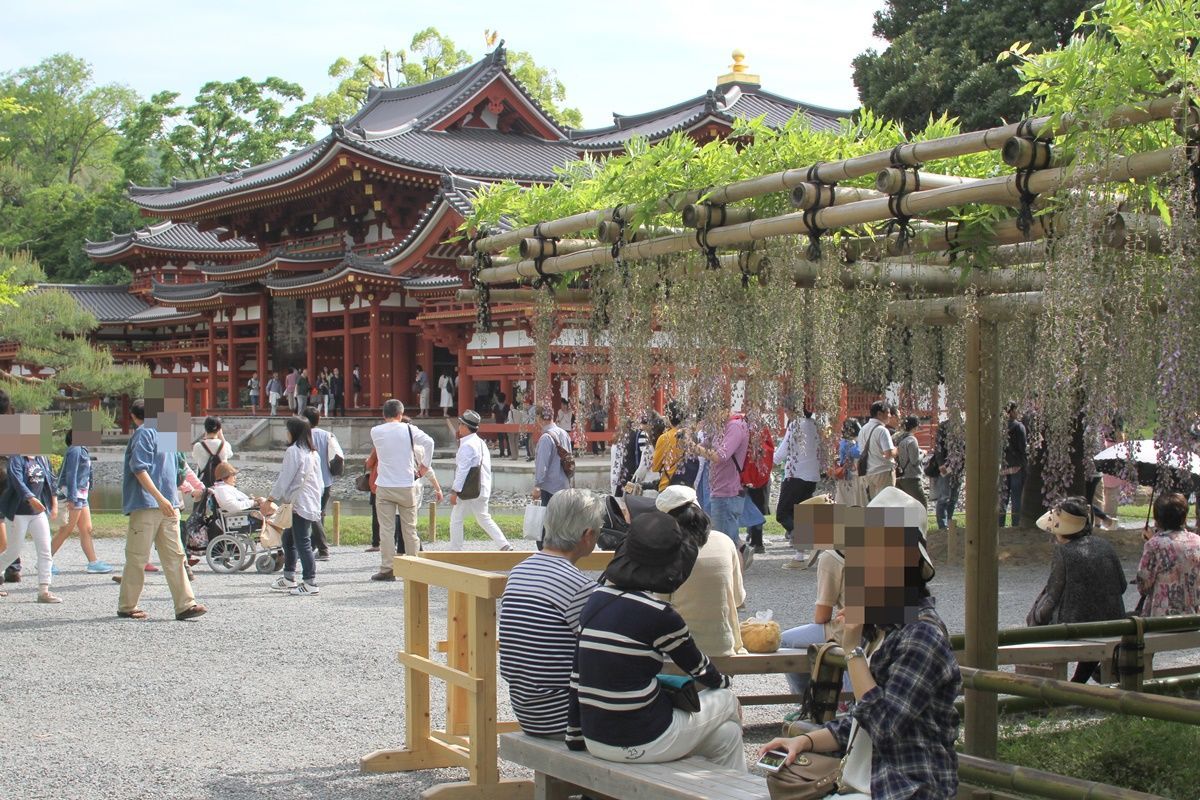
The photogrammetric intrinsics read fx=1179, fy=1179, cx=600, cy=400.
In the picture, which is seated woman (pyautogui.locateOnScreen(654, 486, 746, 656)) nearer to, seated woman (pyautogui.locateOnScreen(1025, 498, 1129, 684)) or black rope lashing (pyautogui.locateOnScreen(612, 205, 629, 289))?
black rope lashing (pyautogui.locateOnScreen(612, 205, 629, 289))

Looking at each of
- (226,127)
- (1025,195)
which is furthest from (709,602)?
(226,127)

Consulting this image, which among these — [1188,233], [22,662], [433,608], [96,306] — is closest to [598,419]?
[433,608]

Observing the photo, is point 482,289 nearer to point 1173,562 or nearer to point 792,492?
point 1173,562

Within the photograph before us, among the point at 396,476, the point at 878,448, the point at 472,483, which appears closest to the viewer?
the point at 396,476

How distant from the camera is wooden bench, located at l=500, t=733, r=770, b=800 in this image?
12.8 feet

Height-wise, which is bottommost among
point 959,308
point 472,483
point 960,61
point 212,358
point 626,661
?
point 626,661

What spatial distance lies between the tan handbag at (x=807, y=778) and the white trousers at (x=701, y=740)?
0.77 meters

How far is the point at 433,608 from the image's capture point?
1027 centimetres

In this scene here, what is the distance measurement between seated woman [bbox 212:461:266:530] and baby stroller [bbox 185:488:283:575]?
0.06 metres

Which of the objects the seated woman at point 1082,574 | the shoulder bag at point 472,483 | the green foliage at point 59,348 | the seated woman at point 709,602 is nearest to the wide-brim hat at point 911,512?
the seated woman at point 709,602

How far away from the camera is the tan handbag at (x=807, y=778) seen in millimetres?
3447

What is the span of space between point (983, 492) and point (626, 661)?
1929 mm

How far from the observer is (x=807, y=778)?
3480mm

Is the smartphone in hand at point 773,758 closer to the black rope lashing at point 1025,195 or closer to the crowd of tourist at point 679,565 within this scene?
the crowd of tourist at point 679,565
